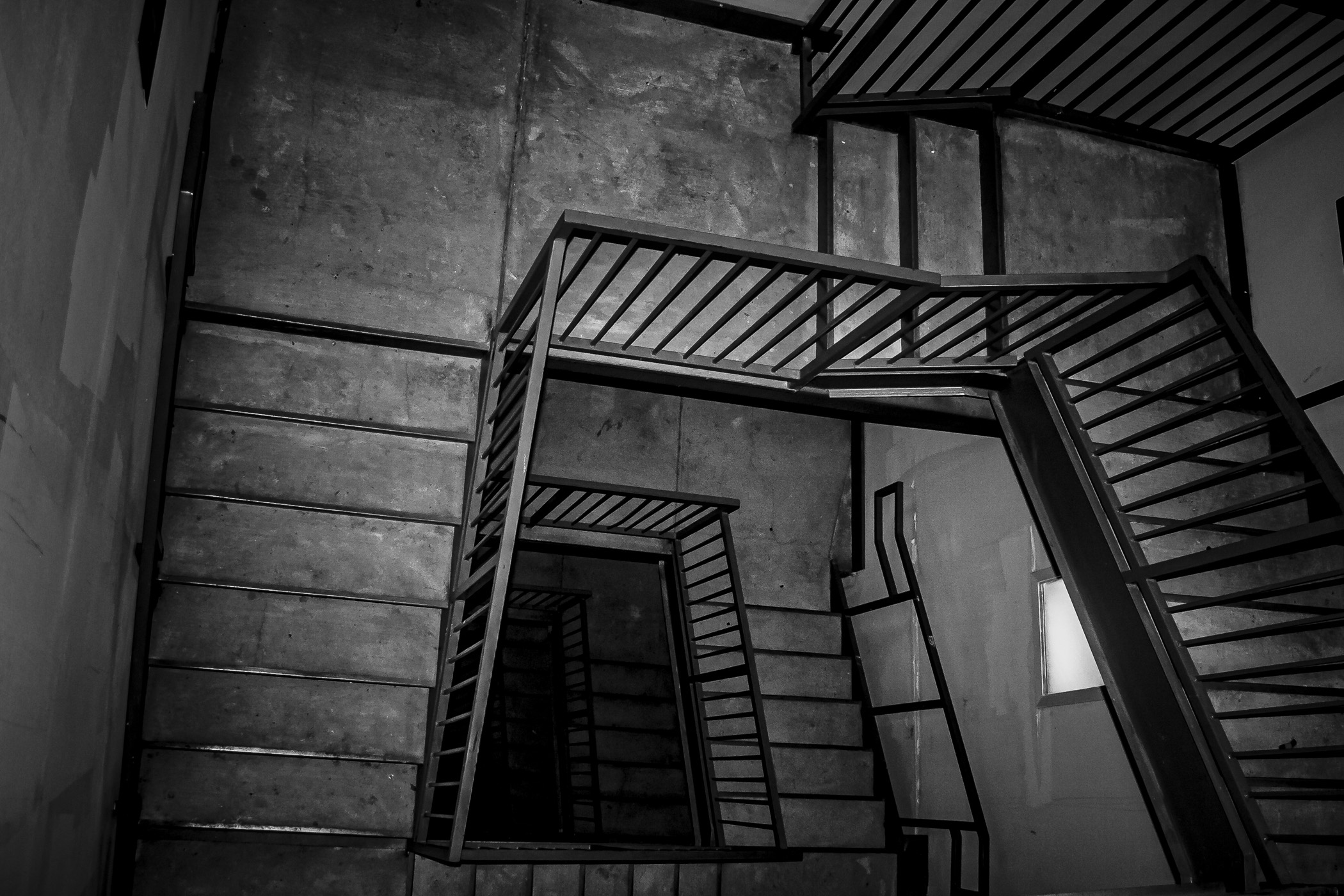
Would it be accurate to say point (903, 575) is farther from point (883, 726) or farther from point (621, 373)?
point (621, 373)

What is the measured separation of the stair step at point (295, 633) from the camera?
112 inches

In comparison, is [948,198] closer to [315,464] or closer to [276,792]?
[315,464]

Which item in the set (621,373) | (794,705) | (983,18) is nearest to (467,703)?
(621,373)

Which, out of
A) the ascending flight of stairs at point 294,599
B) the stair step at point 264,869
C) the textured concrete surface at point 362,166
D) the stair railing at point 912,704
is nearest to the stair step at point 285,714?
the ascending flight of stairs at point 294,599

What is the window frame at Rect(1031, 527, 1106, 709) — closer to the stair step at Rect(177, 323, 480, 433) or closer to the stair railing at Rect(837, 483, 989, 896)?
the stair railing at Rect(837, 483, 989, 896)

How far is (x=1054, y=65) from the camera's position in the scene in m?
3.77

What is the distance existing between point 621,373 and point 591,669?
239cm

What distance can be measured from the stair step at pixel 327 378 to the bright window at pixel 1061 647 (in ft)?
8.28

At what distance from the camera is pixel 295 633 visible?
293 centimetres

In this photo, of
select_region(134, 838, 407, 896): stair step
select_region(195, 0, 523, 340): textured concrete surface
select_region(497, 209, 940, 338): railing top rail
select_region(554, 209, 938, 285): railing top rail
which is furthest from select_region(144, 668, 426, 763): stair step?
select_region(554, 209, 938, 285): railing top rail

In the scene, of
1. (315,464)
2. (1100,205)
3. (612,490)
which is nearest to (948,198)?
(1100,205)

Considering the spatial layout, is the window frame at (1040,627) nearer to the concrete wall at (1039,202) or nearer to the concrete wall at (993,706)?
the concrete wall at (993,706)

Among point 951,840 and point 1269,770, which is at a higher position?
point 1269,770

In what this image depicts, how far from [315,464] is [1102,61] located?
367cm
